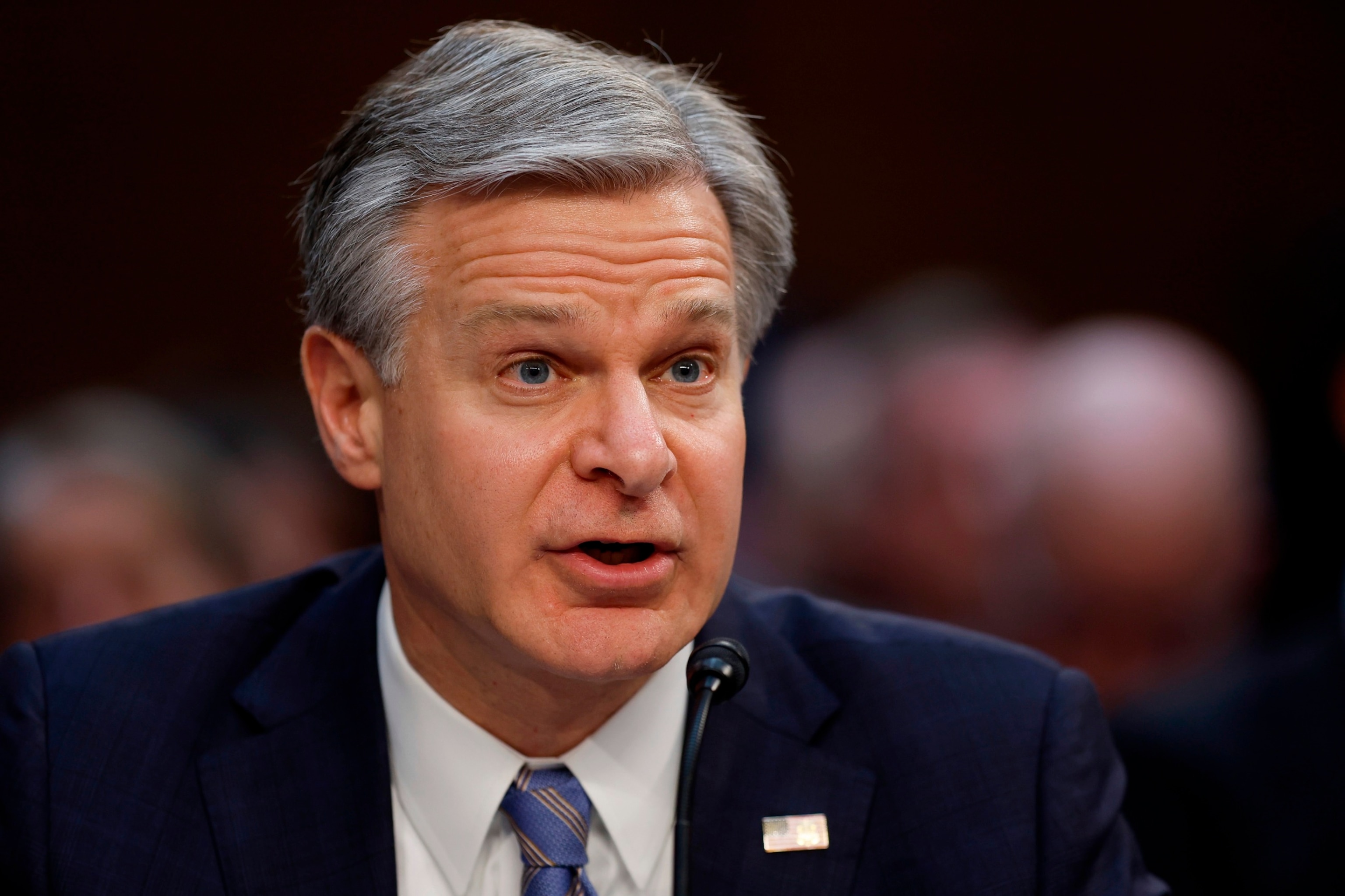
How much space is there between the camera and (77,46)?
15.4 ft

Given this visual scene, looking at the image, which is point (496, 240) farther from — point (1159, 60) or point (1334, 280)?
point (1159, 60)

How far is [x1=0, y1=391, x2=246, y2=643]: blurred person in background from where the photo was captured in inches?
128

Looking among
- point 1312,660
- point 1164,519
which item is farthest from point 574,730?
point 1164,519

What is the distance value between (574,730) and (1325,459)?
2882 mm

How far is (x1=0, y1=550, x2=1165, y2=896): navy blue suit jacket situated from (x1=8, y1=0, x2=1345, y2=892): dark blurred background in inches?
30.9

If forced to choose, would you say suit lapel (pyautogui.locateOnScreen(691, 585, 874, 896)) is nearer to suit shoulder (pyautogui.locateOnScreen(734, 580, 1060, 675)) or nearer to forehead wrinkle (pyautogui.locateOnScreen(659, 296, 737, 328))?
suit shoulder (pyautogui.locateOnScreen(734, 580, 1060, 675))

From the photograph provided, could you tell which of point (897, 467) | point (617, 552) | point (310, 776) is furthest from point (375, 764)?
point (897, 467)

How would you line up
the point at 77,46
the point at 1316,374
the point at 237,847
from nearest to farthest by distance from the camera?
the point at 237,847 → the point at 1316,374 → the point at 77,46

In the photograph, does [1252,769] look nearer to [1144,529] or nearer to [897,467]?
[1144,529]

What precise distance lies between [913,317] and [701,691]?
298cm

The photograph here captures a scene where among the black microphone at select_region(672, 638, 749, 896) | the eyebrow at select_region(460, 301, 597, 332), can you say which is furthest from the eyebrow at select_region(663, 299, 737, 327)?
the black microphone at select_region(672, 638, 749, 896)

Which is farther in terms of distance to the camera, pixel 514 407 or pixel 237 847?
pixel 237 847

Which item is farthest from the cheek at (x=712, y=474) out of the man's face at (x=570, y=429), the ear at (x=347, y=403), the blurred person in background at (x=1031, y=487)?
the blurred person in background at (x=1031, y=487)

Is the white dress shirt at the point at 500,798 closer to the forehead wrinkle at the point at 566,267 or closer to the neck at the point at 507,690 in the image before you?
the neck at the point at 507,690
